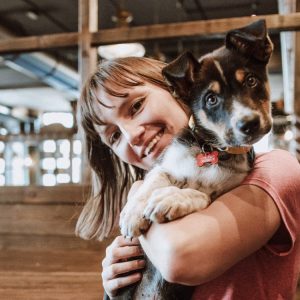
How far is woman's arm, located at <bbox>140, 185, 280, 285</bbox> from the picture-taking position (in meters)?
1.01

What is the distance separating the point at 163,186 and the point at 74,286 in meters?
0.96

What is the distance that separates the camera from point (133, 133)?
1.53 metres

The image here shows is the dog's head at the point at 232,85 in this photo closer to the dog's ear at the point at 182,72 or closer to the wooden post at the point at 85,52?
the dog's ear at the point at 182,72

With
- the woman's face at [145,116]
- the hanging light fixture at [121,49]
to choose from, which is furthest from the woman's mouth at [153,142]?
the hanging light fixture at [121,49]

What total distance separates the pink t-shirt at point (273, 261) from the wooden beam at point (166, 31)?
3.68 ft

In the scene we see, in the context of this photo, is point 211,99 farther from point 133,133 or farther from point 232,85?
point 133,133

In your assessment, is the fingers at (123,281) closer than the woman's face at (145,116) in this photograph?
Yes

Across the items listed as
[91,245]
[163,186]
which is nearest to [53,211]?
[91,245]

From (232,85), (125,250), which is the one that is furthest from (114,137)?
(232,85)

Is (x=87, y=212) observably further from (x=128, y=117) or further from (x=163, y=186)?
(x=163, y=186)

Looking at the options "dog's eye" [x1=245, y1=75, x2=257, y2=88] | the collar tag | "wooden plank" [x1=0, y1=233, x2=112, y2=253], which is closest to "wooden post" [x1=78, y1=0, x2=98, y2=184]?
"wooden plank" [x1=0, y1=233, x2=112, y2=253]

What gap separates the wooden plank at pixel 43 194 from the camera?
2.48 meters

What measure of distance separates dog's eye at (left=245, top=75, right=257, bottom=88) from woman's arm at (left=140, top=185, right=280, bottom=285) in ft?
0.92

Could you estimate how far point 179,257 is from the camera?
3.30 feet
